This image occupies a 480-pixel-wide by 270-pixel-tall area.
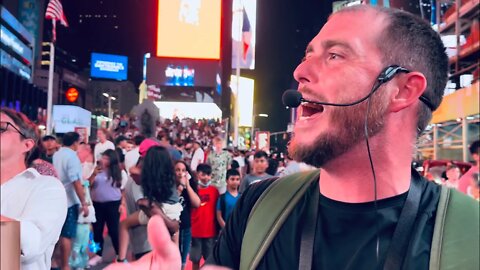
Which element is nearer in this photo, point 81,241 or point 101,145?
point 81,241

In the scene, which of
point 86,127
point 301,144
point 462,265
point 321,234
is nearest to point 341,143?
point 301,144

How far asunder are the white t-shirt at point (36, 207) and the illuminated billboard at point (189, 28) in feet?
83.0

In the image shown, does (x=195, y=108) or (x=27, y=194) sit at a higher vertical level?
(x=195, y=108)

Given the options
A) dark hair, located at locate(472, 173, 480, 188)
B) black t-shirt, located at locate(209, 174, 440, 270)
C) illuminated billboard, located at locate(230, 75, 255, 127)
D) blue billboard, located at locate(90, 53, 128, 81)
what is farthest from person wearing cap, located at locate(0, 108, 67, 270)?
blue billboard, located at locate(90, 53, 128, 81)

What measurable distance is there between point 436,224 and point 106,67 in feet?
129

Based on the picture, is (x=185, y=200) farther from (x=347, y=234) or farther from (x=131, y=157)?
(x=347, y=234)

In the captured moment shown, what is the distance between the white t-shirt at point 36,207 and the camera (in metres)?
1.80

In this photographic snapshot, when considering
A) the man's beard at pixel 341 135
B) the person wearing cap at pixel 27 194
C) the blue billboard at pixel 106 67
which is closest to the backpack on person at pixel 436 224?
the man's beard at pixel 341 135

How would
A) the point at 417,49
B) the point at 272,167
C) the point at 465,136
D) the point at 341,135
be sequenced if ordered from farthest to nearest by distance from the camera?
the point at 465,136 < the point at 272,167 < the point at 417,49 < the point at 341,135

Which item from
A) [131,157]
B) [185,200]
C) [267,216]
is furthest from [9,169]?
[131,157]

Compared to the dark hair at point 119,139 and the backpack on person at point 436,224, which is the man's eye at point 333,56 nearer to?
the backpack on person at point 436,224

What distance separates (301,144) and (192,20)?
27263mm

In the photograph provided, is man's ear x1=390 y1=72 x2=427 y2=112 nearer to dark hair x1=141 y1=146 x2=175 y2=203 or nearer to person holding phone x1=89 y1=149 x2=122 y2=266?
dark hair x1=141 y1=146 x2=175 y2=203

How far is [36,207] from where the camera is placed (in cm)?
186
